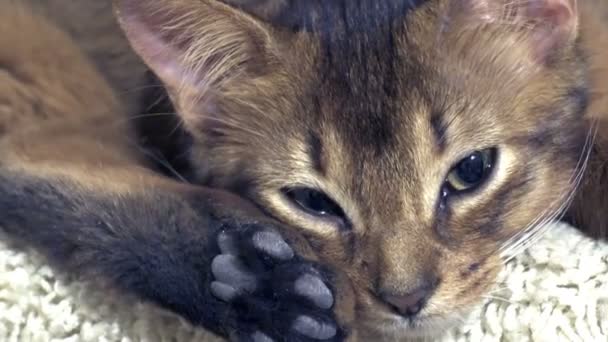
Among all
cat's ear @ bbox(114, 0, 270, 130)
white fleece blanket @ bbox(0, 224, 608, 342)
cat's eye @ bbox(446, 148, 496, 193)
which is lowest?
white fleece blanket @ bbox(0, 224, 608, 342)

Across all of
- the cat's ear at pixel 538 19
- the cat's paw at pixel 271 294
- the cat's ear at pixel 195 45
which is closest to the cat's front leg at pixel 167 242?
the cat's paw at pixel 271 294

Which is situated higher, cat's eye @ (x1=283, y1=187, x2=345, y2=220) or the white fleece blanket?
cat's eye @ (x1=283, y1=187, x2=345, y2=220)

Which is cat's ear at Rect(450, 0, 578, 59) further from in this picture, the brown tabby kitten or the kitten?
the kitten

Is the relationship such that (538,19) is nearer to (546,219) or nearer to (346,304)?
(546,219)

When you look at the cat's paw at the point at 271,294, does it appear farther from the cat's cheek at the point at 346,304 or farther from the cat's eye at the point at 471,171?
the cat's eye at the point at 471,171

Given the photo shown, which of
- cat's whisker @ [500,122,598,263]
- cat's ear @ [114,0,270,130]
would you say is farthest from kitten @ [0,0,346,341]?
cat's whisker @ [500,122,598,263]

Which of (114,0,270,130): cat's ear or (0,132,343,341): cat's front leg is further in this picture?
(114,0,270,130): cat's ear

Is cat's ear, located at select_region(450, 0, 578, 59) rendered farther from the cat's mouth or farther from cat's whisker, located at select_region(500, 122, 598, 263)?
the cat's mouth
